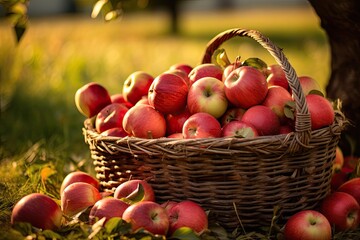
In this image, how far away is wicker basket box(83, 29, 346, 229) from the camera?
2.48 meters

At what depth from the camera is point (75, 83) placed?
19.1ft

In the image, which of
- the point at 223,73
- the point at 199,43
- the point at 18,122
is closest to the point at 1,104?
the point at 18,122

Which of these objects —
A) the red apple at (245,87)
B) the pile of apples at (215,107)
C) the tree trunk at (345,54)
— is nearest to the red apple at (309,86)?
A: the pile of apples at (215,107)

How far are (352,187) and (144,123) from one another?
106cm

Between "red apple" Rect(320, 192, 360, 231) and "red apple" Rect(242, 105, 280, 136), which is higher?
"red apple" Rect(242, 105, 280, 136)

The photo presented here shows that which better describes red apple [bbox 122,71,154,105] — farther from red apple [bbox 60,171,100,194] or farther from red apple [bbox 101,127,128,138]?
red apple [bbox 60,171,100,194]

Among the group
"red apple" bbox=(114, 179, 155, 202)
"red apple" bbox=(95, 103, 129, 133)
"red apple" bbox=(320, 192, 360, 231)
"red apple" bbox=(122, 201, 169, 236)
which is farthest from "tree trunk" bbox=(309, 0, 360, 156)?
"red apple" bbox=(122, 201, 169, 236)

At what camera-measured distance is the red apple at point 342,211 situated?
8.82ft

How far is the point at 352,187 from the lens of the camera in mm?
2891

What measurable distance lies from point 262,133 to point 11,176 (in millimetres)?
1466

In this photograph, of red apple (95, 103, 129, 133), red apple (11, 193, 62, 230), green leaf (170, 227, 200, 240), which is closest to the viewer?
green leaf (170, 227, 200, 240)

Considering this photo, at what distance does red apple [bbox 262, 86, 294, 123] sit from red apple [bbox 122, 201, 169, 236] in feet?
2.37

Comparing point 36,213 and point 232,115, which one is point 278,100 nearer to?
point 232,115

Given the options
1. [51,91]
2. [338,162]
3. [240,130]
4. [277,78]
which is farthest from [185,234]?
[51,91]
